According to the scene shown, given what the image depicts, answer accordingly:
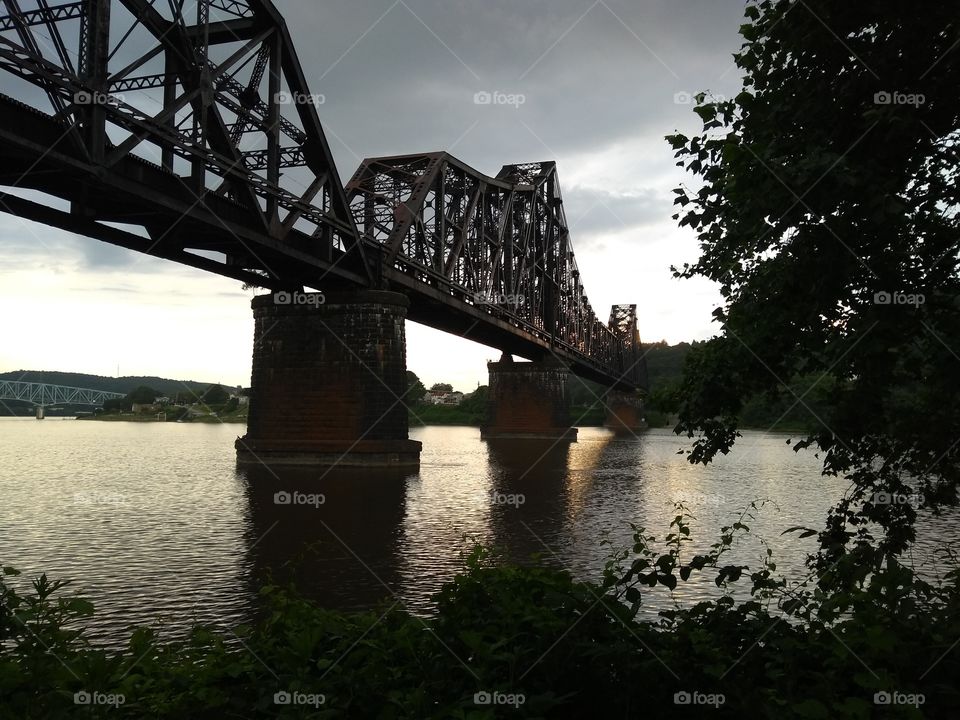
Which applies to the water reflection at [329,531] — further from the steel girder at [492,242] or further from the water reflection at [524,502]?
the steel girder at [492,242]

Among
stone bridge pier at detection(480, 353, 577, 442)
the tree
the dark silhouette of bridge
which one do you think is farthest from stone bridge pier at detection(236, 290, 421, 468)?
stone bridge pier at detection(480, 353, 577, 442)

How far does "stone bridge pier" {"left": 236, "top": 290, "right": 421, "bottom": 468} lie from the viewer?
1283 inches

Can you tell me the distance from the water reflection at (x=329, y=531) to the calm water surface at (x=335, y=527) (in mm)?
50

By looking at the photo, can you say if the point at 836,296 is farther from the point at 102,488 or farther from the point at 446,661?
the point at 102,488

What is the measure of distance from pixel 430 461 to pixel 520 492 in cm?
1697

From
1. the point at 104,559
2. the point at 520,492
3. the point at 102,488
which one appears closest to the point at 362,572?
the point at 104,559

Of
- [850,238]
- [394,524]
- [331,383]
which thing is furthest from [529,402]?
[850,238]

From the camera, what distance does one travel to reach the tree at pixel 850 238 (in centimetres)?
495

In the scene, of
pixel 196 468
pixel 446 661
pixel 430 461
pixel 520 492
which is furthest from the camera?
pixel 430 461

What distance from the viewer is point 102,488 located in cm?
2775

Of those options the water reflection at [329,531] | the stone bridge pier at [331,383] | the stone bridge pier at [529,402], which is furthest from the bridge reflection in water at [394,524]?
the stone bridge pier at [529,402]

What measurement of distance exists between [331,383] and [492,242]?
33.2 meters

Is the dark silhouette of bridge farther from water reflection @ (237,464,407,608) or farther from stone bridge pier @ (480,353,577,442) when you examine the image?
stone bridge pier @ (480,353,577,442)

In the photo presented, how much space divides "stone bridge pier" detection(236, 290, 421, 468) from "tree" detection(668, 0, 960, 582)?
89.4 ft
